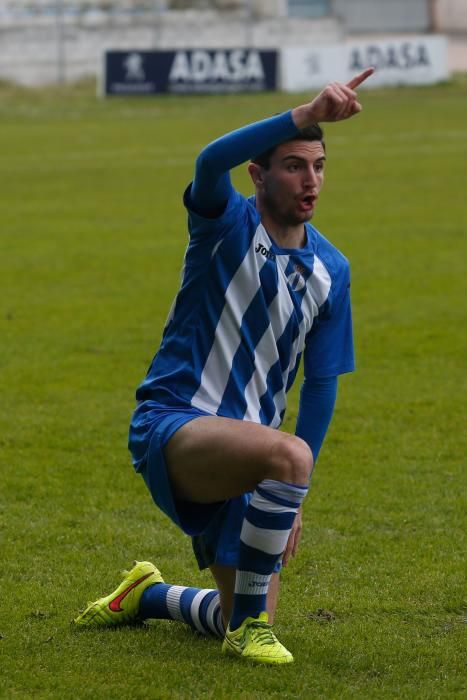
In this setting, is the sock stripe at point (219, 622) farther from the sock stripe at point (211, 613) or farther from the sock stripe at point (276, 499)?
the sock stripe at point (276, 499)

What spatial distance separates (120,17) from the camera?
155 feet

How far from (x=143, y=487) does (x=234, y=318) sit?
2419mm

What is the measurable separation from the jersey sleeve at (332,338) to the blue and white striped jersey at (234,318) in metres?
0.10

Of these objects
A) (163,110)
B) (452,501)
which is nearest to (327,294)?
(452,501)

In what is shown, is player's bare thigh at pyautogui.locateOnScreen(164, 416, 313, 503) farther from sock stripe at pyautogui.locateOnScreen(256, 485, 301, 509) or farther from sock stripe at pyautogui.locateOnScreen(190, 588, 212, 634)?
sock stripe at pyautogui.locateOnScreen(190, 588, 212, 634)

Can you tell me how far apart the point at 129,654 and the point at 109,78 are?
34.2 metres

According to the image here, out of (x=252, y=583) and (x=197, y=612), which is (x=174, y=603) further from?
(x=252, y=583)

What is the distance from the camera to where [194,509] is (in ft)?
15.1

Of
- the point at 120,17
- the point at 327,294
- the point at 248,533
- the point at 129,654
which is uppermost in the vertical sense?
the point at 120,17

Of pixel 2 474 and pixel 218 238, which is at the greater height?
pixel 218 238

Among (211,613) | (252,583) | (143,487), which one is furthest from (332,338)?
(143,487)

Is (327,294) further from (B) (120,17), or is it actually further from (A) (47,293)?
(B) (120,17)

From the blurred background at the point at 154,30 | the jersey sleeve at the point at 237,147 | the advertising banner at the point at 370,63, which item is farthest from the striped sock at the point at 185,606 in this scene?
the blurred background at the point at 154,30

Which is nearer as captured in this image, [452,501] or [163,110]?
[452,501]
